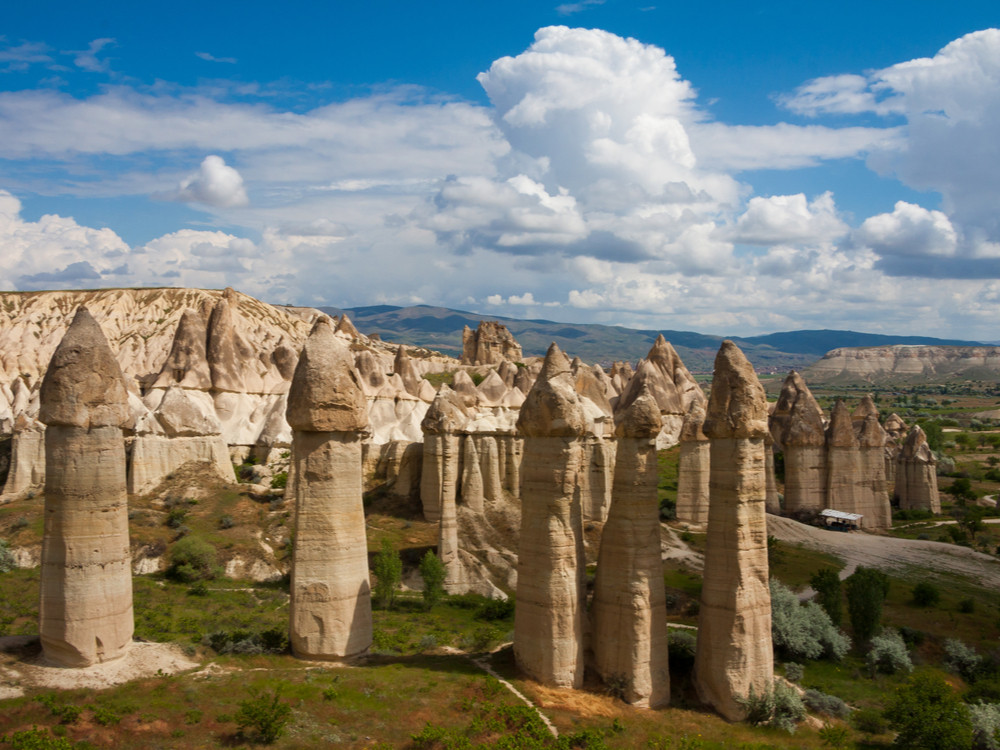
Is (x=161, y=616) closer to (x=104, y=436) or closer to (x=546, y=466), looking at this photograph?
(x=104, y=436)

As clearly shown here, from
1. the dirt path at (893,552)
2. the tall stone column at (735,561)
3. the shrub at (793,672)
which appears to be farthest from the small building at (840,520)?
the tall stone column at (735,561)

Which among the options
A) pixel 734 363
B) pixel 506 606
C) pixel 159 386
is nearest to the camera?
pixel 734 363

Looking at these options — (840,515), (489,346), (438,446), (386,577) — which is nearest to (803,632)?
(386,577)

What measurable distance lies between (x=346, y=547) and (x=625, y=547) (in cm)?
709

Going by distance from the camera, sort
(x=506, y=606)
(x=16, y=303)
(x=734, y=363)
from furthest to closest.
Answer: (x=16, y=303) → (x=506, y=606) → (x=734, y=363)

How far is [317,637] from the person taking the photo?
18688 mm

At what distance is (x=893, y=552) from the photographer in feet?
132

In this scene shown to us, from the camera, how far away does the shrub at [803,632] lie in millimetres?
24750

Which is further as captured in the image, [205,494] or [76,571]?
[205,494]

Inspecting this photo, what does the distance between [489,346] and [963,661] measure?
304 ft

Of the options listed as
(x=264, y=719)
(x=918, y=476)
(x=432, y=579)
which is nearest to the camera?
(x=264, y=719)

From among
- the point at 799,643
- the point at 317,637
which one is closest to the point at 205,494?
the point at 317,637

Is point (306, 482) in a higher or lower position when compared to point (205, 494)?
higher

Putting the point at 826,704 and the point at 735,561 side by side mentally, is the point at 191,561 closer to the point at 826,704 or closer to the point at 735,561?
the point at 735,561
